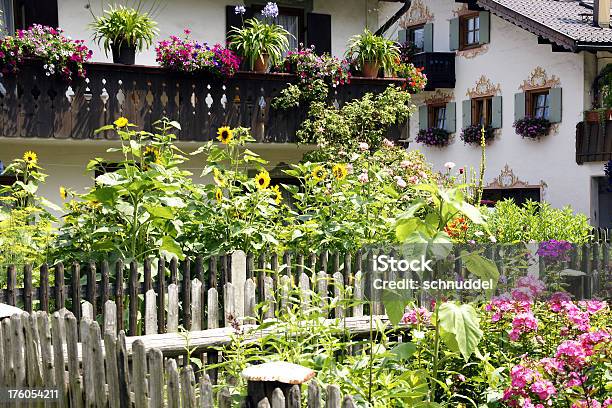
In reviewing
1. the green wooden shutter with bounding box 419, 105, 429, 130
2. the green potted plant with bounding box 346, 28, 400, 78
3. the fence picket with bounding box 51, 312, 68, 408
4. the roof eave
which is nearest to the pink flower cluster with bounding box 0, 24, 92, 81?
the green potted plant with bounding box 346, 28, 400, 78

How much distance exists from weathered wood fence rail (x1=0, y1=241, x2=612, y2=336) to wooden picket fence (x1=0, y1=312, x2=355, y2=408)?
35.3 inches

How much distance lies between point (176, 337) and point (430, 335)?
2010 mm

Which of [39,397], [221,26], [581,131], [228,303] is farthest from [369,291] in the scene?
[581,131]

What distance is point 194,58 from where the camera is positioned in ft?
40.8

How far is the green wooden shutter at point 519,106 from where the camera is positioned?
2052 centimetres

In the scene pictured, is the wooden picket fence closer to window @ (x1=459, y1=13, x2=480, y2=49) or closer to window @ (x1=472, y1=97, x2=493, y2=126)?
window @ (x1=472, y1=97, x2=493, y2=126)

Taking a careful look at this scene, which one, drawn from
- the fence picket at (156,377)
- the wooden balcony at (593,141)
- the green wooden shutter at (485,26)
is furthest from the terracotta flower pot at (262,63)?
the green wooden shutter at (485,26)

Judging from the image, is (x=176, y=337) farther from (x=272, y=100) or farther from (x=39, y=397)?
(x=272, y=100)

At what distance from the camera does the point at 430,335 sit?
4.49m

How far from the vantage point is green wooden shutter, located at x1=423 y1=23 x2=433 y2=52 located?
2330 centimetres

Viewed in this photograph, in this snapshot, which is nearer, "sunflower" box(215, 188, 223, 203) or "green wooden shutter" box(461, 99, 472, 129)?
"sunflower" box(215, 188, 223, 203)

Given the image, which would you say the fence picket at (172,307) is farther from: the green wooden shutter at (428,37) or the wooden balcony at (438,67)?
the green wooden shutter at (428,37)

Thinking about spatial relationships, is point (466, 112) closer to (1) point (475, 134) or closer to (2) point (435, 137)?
(1) point (475, 134)

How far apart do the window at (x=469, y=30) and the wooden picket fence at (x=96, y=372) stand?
18.7 metres
